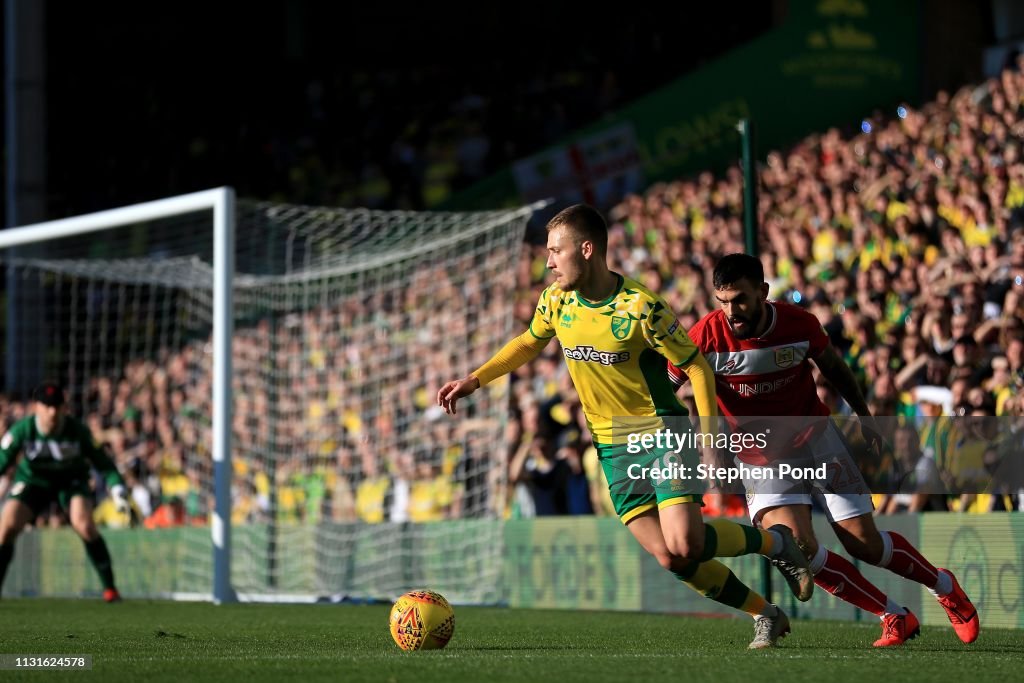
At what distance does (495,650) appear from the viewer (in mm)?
7895

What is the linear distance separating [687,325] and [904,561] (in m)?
7.70

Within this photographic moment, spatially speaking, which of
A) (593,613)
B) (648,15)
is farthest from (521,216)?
(648,15)

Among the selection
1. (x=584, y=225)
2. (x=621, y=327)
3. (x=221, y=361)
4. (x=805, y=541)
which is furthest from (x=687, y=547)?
(x=221, y=361)

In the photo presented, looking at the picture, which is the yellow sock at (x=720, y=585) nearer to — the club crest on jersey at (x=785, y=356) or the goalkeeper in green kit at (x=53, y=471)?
the club crest on jersey at (x=785, y=356)

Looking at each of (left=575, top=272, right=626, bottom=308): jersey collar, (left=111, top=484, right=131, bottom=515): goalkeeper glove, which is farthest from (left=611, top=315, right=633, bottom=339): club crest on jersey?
(left=111, top=484, right=131, bottom=515): goalkeeper glove

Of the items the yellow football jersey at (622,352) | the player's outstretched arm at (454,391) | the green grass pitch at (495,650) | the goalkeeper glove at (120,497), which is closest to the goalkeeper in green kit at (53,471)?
the goalkeeper glove at (120,497)

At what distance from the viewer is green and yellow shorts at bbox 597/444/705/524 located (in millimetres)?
7398

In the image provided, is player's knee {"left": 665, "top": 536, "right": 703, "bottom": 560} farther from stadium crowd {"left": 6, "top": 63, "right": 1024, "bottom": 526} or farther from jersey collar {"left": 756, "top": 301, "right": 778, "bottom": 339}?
stadium crowd {"left": 6, "top": 63, "right": 1024, "bottom": 526}

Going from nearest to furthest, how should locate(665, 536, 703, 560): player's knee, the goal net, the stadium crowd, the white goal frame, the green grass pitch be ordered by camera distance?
the green grass pitch < locate(665, 536, 703, 560): player's knee < the stadium crowd < the white goal frame < the goal net

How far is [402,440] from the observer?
16.1 meters

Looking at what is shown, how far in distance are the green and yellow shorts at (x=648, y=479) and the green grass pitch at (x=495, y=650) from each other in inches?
28.2

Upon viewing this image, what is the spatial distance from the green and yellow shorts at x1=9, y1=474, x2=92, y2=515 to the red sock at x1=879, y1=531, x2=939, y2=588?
319 inches

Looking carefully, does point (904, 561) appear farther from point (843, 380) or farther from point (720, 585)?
point (720, 585)

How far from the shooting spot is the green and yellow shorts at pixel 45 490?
13781 millimetres
